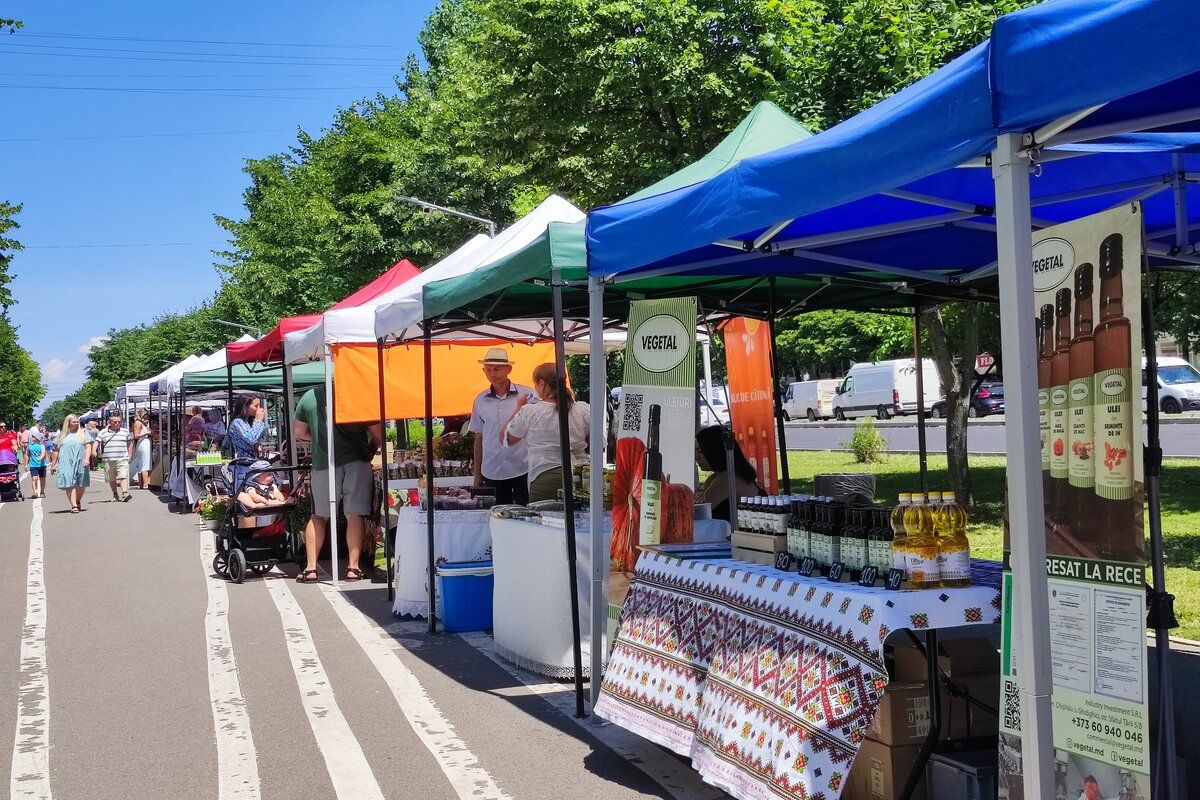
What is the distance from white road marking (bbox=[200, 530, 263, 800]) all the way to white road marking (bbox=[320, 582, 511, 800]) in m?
0.91

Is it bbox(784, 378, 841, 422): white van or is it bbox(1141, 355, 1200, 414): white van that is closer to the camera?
bbox(1141, 355, 1200, 414): white van

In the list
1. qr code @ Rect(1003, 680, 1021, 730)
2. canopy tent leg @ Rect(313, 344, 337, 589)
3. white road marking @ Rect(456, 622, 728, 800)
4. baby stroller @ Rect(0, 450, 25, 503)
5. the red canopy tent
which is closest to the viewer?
qr code @ Rect(1003, 680, 1021, 730)

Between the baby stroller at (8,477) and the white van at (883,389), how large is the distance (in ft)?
104

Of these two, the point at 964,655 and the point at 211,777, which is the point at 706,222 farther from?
the point at 211,777

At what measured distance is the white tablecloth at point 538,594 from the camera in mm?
7246

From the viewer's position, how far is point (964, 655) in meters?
4.78

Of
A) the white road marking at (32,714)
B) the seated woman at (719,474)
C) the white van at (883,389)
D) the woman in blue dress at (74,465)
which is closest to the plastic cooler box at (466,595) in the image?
the seated woman at (719,474)

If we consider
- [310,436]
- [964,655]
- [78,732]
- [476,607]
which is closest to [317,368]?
[310,436]

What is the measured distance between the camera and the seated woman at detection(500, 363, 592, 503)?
29.4 feet

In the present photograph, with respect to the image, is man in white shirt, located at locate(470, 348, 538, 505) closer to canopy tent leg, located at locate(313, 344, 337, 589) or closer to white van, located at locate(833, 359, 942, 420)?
canopy tent leg, located at locate(313, 344, 337, 589)

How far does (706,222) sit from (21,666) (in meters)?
6.57

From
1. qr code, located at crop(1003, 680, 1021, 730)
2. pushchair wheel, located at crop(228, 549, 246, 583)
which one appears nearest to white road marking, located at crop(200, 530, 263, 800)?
pushchair wheel, located at crop(228, 549, 246, 583)

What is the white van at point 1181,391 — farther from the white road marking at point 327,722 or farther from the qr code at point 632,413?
the qr code at point 632,413

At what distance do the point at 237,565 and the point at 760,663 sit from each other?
9002 mm
